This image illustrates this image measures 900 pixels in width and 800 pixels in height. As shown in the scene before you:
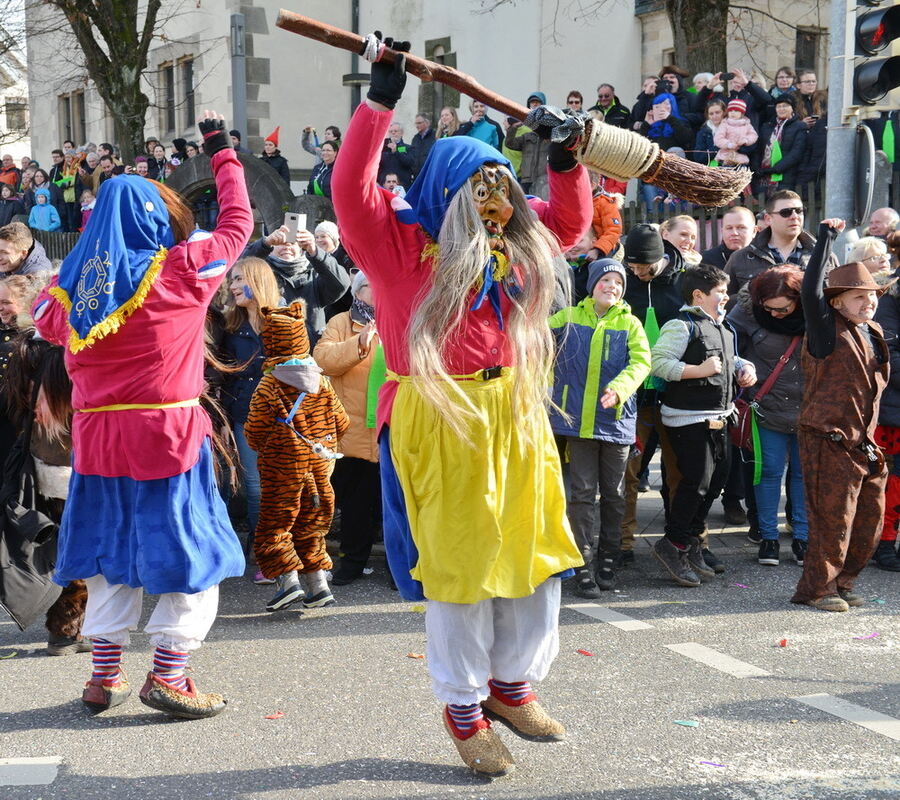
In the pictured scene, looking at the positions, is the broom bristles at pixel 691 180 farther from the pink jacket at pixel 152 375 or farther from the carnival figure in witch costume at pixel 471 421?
the pink jacket at pixel 152 375

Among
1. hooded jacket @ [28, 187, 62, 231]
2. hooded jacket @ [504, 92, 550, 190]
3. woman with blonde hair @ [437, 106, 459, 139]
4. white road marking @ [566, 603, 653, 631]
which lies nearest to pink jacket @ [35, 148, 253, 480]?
white road marking @ [566, 603, 653, 631]

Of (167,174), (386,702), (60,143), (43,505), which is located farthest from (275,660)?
(60,143)

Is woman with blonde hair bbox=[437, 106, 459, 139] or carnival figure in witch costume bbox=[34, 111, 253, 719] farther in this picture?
woman with blonde hair bbox=[437, 106, 459, 139]

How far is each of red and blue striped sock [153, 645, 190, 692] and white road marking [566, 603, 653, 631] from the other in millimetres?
2229

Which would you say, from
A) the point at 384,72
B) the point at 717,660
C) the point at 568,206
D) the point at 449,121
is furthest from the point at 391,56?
the point at 449,121

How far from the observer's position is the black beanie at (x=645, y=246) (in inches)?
301

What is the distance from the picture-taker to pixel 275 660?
18.0ft

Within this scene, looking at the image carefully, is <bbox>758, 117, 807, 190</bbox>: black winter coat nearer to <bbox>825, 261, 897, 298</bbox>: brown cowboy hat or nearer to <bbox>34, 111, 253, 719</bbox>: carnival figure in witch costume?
<bbox>825, 261, 897, 298</bbox>: brown cowboy hat

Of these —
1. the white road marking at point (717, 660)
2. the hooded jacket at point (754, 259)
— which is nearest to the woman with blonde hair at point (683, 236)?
the hooded jacket at point (754, 259)

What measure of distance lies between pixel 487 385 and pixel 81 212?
19.8 meters

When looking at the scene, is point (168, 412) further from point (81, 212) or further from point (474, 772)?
point (81, 212)

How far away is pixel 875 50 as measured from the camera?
7.97 metres

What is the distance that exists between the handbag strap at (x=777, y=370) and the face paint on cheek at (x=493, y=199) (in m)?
3.70

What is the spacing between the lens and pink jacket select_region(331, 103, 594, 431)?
12.8 feet
